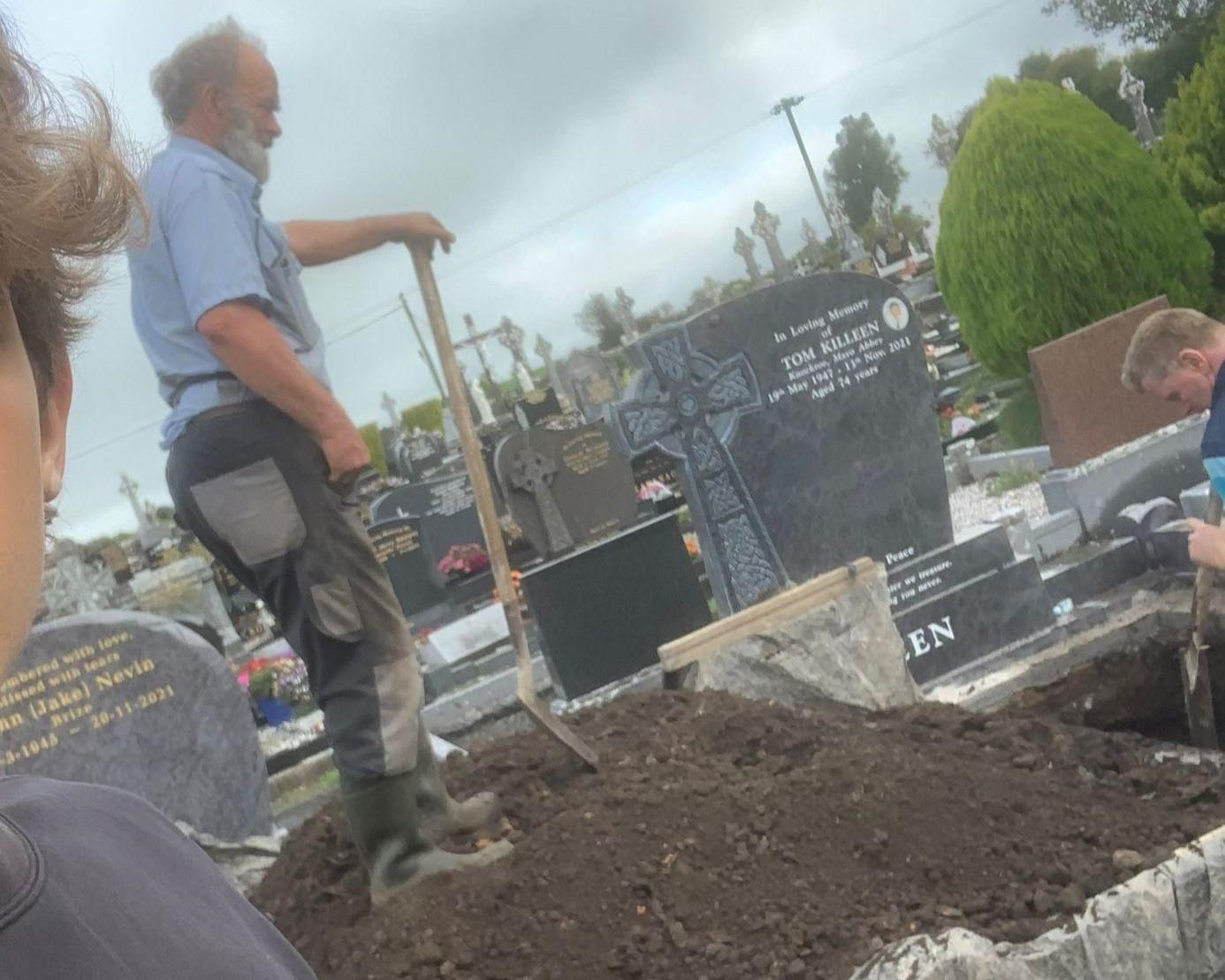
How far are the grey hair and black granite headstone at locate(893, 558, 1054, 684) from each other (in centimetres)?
275

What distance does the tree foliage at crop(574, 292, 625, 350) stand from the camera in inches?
235

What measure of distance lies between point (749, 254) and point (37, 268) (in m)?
6.13

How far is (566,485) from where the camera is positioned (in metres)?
5.86

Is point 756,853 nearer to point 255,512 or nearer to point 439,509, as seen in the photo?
point 255,512

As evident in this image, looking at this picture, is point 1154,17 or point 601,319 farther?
point 1154,17

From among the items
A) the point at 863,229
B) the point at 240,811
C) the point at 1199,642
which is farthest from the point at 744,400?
the point at 863,229

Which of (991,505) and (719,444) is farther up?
(719,444)

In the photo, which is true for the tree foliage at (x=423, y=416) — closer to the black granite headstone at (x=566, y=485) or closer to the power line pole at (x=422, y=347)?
the black granite headstone at (x=566, y=485)

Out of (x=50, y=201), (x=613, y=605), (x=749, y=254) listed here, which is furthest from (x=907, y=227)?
(x=50, y=201)

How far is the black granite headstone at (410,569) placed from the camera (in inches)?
248

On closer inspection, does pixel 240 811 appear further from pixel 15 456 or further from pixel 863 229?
pixel 863 229

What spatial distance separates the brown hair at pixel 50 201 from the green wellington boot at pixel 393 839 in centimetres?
149

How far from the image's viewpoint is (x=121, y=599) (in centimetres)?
636

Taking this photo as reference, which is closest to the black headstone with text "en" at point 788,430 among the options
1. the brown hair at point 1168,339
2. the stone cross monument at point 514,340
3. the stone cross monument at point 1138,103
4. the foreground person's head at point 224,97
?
the brown hair at point 1168,339
